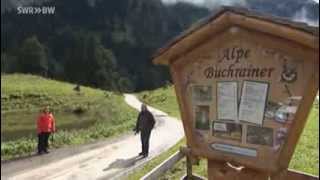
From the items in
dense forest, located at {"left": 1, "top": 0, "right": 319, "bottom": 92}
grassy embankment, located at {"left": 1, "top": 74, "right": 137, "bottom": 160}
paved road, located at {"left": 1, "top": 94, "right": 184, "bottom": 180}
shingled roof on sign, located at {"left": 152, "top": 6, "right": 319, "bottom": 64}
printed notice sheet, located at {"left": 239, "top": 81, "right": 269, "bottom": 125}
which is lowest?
paved road, located at {"left": 1, "top": 94, "right": 184, "bottom": 180}

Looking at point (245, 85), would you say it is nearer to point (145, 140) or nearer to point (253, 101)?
point (253, 101)

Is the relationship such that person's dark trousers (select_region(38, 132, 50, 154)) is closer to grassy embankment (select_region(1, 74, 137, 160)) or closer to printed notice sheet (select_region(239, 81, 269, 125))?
grassy embankment (select_region(1, 74, 137, 160))

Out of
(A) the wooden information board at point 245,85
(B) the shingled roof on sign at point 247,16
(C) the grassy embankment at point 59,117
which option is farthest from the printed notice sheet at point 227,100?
(C) the grassy embankment at point 59,117

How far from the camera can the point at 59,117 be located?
36.7 meters

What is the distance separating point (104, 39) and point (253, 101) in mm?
141541

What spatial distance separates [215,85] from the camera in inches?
259

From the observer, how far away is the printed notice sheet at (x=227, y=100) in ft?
20.9

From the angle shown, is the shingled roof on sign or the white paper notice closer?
the shingled roof on sign

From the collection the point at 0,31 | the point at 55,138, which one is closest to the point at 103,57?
the point at 55,138

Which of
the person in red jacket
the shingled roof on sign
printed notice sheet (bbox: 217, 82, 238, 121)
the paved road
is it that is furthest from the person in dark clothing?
printed notice sheet (bbox: 217, 82, 238, 121)

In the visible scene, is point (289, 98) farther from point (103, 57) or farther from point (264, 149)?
point (103, 57)

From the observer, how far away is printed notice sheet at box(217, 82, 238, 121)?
20.9 feet

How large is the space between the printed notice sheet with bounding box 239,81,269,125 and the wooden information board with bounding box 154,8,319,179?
10 millimetres

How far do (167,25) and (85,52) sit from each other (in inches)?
2211
